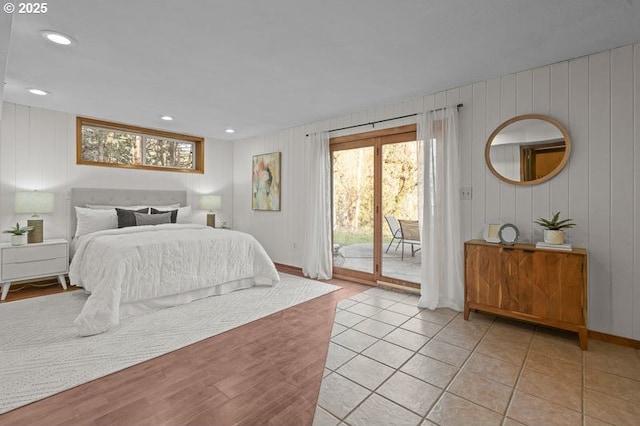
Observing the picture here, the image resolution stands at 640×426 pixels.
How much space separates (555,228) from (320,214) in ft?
9.43

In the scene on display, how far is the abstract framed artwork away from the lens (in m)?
5.51

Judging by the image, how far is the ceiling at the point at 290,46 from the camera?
204 cm

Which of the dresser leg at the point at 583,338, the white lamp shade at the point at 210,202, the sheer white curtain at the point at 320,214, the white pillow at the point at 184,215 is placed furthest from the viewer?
the white lamp shade at the point at 210,202

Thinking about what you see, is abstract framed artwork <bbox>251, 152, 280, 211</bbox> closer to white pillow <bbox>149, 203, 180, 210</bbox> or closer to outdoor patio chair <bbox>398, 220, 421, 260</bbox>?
white pillow <bbox>149, 203, 180, 210</bbox>

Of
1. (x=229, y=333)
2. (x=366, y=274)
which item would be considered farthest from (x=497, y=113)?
(x=229, y=333)

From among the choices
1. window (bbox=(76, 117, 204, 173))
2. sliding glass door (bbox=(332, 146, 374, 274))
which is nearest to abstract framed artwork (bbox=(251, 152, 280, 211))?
window (bbox=(76, 117, 204, 173))

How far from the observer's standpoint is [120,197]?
4945 mm

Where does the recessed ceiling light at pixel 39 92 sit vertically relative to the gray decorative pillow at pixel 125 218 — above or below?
above

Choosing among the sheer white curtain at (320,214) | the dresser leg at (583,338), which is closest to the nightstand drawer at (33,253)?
the sheer white curtain at (320,214)

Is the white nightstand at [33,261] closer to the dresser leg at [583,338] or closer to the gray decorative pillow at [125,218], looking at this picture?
the gray decorative pillow at [125,218]

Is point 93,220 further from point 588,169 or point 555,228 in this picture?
point 588,169

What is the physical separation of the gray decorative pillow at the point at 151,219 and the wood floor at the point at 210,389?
8.89 ft

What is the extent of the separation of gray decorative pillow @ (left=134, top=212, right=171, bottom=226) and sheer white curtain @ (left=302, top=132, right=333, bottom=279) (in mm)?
2261

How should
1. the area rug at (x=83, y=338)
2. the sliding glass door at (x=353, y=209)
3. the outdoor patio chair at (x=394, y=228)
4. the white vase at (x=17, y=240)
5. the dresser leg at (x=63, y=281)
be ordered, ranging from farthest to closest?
the sliding glass door at (x=353, y=209)
the outdoor patio chair at (x=394, y=228)
the dresser leg at (x=63, y=281)
the white vase at (x=17, y=240)
the area rug at (x=83, y=338)
